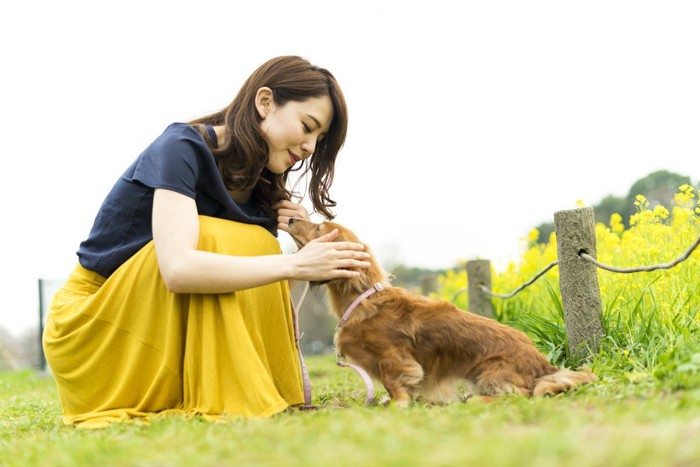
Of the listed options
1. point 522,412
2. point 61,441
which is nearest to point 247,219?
point 61,441

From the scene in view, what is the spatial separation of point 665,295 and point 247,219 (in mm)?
2469

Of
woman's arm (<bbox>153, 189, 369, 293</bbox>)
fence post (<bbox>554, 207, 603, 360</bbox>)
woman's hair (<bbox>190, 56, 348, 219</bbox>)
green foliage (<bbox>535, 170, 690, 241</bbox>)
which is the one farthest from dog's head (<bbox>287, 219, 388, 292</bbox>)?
green foliage (<bbox>535, 170, 690, 241</bbox>)

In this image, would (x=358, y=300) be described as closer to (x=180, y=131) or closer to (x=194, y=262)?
(x=194, y=262)

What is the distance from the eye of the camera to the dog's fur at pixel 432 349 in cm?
334

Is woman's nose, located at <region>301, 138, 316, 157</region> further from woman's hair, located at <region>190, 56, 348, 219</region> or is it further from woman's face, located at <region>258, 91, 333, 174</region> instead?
woman's hair, located at <region>190, 56, 348, 219</region>

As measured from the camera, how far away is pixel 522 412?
8.11 ft

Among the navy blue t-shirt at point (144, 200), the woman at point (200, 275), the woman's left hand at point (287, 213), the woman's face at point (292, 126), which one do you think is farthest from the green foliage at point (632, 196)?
the navy blue t-shirt at point (144, 200)

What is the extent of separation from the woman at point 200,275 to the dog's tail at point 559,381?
0.97m

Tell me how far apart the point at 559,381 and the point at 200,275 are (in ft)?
5.43

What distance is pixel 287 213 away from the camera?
3842 mm

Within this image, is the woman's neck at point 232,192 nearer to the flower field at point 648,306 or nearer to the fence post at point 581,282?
the fence post at point 581,282

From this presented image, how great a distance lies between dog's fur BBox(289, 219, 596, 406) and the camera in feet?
11.0

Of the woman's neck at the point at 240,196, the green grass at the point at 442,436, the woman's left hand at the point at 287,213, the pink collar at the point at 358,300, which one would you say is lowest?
the green grass at the point at 442,436

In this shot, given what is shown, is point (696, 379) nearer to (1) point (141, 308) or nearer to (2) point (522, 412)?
(2) point (522, 412)
